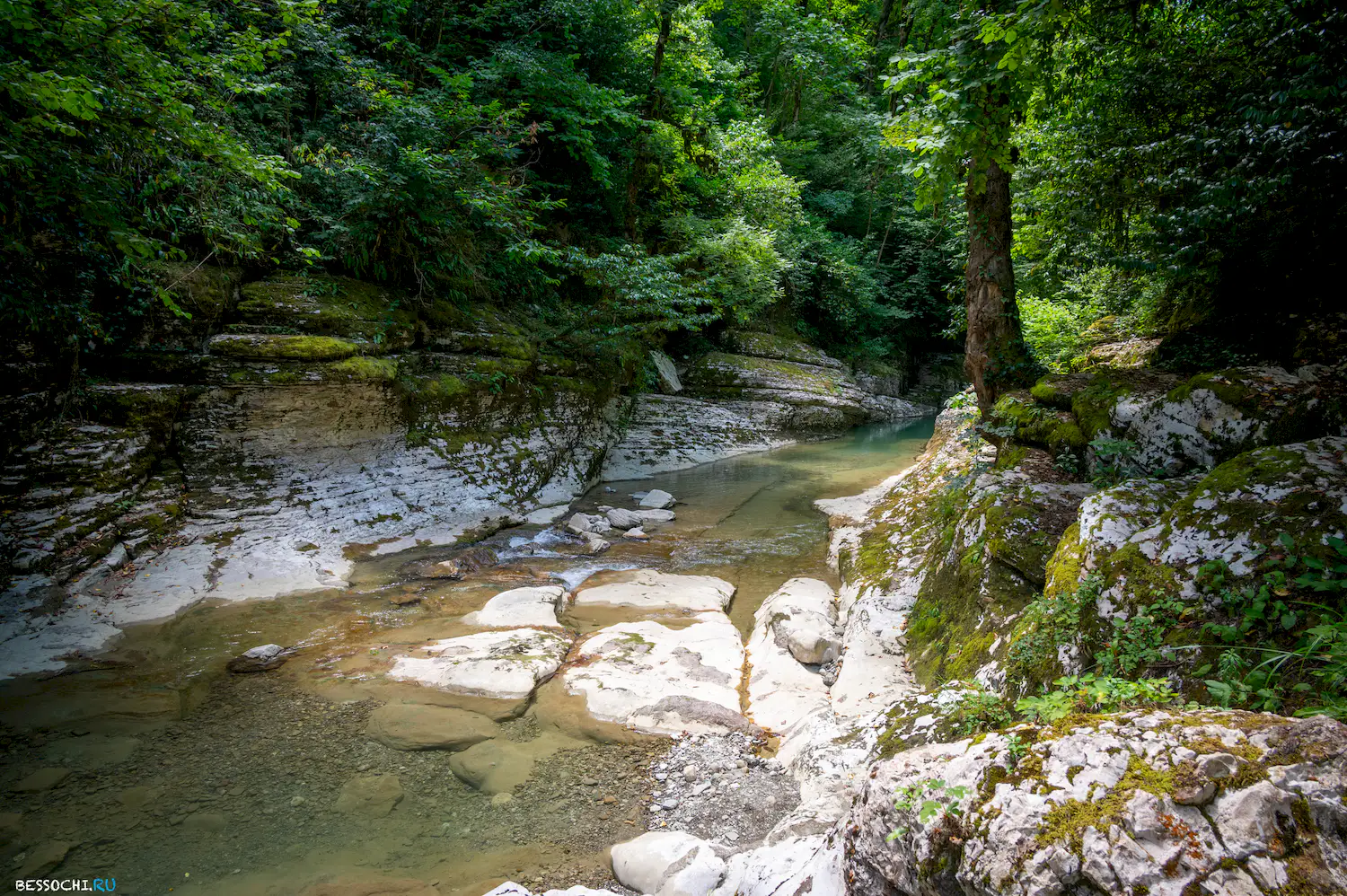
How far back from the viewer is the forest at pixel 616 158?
14.4 feet

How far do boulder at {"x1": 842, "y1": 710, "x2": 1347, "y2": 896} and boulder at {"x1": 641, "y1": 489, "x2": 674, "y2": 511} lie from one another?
8.93 meters

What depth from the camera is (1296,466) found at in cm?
289

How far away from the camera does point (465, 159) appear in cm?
980

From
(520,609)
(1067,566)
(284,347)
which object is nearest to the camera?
(1067,566)

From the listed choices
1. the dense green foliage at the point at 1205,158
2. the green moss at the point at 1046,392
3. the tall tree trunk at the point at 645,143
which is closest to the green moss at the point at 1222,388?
the dense green foliage at the point at 1205,158

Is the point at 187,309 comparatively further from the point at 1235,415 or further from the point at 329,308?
the point at 1235,415

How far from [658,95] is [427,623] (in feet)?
51.7

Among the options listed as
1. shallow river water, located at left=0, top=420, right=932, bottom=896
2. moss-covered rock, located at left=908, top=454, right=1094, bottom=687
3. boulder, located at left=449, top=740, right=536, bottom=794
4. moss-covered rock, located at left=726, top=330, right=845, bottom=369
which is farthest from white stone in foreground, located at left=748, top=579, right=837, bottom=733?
moss-covered rock, located at left=726, top=330, right=845, bottom=369

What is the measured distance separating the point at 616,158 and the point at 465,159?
727cm

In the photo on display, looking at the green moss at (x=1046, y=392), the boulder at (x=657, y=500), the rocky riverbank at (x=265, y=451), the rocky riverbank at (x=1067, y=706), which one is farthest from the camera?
the boulder at (x=657, y=500)

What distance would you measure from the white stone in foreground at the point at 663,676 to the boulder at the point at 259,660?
9.16 feet

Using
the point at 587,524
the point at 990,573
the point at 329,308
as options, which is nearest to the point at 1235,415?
the point at 990,573

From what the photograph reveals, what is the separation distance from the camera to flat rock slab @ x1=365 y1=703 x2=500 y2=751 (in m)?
4.43

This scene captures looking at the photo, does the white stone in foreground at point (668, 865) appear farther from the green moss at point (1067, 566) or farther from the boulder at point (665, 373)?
the boulder at point (665, 373)
